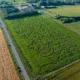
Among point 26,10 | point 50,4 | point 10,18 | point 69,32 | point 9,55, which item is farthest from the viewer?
point 50,4

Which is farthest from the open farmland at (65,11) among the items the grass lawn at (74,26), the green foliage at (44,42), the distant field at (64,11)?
the green foliage at (44,42)

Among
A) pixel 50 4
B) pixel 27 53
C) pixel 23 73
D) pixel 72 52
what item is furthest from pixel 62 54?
pixel 50 4

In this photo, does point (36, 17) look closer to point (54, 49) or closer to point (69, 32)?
point (69, 32)

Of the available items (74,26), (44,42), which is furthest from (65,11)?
(44,42)

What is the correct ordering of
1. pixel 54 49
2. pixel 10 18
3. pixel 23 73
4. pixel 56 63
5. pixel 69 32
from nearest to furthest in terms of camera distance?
pixel 23 73 → pixel 56 63 → pixel 54 49 → pixel 69 32 → pixel 10 18

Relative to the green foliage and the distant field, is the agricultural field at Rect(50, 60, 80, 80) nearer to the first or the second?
the green foliage

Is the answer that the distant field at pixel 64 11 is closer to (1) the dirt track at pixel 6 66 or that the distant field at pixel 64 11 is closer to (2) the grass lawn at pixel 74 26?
(2) the grass lawn at pixel 74 26
